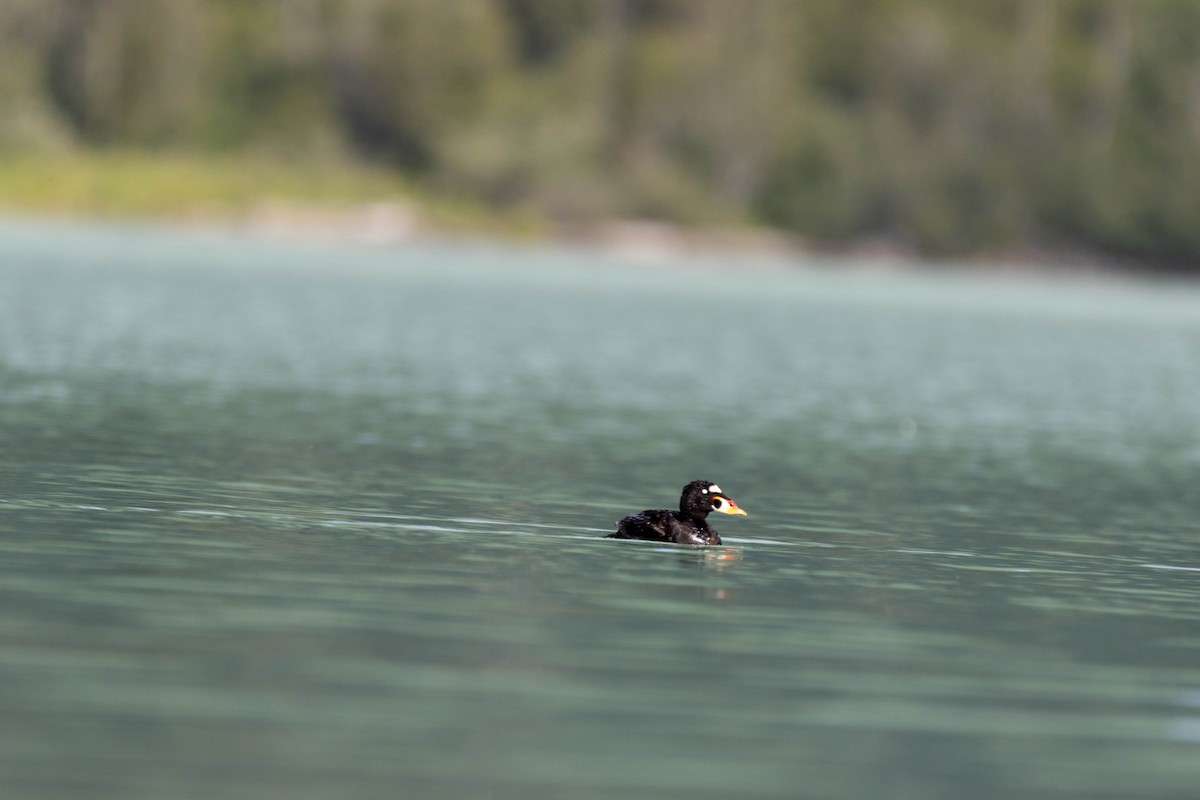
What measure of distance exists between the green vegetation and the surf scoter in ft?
354

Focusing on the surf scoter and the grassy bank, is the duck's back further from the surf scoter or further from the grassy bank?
the grassy bank

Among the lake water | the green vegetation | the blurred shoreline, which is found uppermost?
the green vegetation

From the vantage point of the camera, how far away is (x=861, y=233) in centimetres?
14912

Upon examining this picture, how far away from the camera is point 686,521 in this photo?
63.1 feet

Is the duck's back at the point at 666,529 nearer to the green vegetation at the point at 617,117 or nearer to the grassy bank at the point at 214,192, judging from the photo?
the grassy bank at the point at 214,192

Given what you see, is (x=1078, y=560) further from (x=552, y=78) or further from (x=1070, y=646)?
(x=552, y=78)

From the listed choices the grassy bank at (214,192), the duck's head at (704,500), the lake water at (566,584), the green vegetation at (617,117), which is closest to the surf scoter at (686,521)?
the duck's head at (704,500)

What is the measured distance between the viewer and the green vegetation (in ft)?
454

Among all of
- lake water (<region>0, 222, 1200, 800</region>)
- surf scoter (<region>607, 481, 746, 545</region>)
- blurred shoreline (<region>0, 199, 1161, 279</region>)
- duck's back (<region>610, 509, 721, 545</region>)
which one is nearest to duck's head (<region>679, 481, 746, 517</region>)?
surf scoter (<region>607, 481, 746, 545</region>)

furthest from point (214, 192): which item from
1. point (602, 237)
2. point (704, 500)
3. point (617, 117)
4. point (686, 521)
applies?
point (704, 500)

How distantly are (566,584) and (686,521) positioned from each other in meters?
2.39

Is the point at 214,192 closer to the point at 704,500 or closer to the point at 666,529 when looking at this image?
the point at 666,529

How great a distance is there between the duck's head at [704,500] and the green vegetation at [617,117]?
356ft

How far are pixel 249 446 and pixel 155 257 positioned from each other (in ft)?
190
